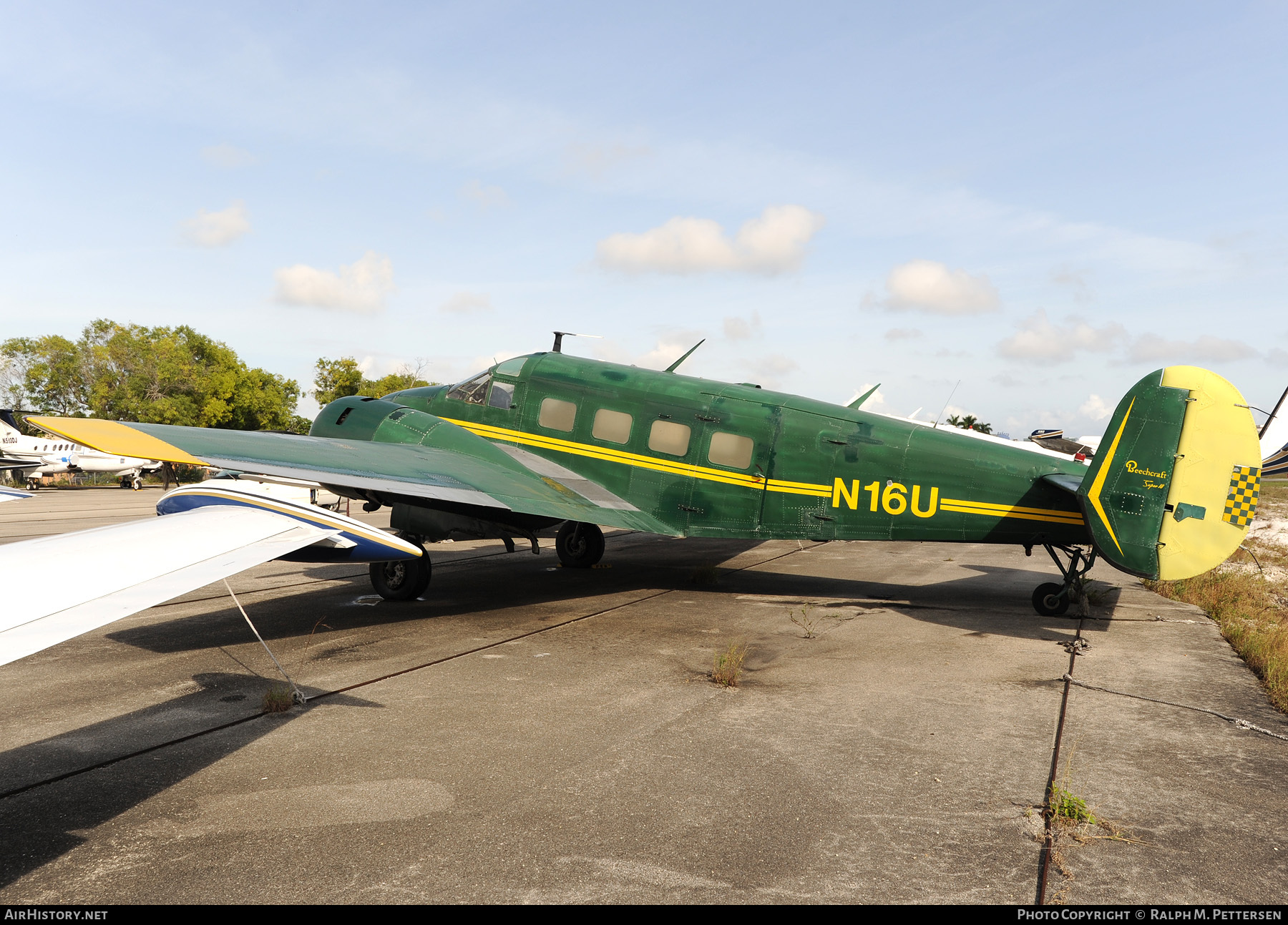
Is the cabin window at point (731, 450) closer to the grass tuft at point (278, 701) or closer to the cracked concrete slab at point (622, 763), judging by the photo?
the cracked concrete slab at point (622, 763)

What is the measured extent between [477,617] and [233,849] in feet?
21.8

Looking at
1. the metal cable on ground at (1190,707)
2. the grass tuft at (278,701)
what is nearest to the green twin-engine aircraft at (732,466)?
the metal cable on ground at (1190,707)

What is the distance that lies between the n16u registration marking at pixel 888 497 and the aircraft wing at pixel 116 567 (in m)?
8.30

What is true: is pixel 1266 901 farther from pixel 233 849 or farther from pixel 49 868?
pixel 49 868

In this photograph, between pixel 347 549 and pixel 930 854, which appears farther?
pixel 347 549

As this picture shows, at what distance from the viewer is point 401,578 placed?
11891 millimetres

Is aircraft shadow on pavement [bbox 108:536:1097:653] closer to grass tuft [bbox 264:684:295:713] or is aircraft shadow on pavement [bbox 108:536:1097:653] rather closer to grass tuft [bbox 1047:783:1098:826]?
grass tuft [bbox 264:684:295:713]

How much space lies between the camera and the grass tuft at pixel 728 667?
25.5ft

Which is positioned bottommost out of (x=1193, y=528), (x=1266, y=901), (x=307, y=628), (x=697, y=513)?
(x=307, y=628)

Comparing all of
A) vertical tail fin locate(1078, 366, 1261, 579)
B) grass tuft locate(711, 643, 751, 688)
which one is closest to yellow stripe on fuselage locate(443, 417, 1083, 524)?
vertical tail fin locate(1078, 366, 1261, 579)

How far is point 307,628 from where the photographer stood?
32.9 feet
